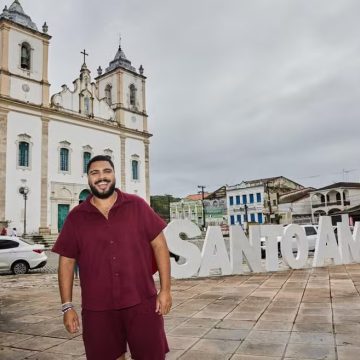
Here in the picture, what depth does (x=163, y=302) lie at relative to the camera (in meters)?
2.45

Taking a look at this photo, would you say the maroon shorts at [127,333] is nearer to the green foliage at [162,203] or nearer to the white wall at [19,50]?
the white wall at [19,50]

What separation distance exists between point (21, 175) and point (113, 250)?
82.9 ft

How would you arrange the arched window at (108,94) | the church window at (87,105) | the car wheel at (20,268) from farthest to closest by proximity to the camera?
the arched window at (108,94)
the church window at (87,105)
the car wheel at (20,268)

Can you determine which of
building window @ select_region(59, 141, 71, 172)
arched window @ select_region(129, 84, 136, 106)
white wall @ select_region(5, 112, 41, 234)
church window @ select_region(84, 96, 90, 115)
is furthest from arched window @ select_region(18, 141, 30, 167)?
arched window @ select_region(129, 84, 136, 106)

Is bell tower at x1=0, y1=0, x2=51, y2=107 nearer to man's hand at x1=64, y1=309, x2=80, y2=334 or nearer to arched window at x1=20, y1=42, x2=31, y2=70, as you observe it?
arched window at x1=20, y1=42, x2=31, y2=70

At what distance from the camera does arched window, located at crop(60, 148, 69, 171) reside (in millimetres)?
28294

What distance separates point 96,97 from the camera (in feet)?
105

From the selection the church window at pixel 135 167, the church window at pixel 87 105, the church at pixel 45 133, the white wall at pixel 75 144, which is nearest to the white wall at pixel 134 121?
the church at pixel 45 133

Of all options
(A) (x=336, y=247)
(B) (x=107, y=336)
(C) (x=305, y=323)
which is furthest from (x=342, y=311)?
(A) (x=336, y=247)

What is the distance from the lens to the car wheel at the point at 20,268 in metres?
12.3

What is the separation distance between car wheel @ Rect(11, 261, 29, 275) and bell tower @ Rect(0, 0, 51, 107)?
53.7ft

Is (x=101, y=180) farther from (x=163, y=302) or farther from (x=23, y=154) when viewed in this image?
(x=23, y=154)

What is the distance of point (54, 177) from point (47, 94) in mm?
6017

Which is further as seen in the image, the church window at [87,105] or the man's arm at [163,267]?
the church window at [87,105]
